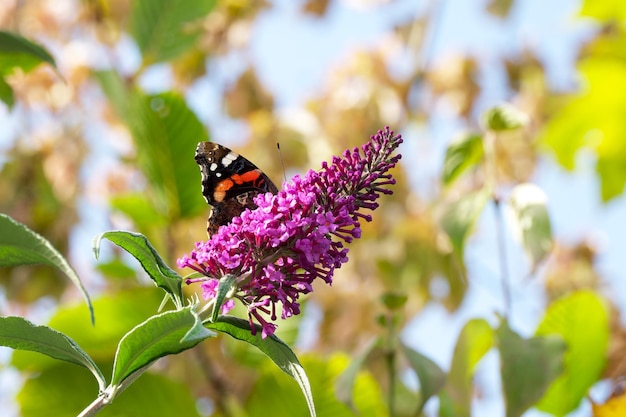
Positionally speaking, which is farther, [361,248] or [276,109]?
[276,109]

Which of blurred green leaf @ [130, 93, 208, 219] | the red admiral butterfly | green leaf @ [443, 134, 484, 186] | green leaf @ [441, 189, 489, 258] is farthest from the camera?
blurred green leaf @ [130, 93, 208, 219]

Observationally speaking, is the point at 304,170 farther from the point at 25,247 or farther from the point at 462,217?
the point at 25,247

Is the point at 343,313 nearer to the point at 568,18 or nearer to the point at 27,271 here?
the point at 27,271

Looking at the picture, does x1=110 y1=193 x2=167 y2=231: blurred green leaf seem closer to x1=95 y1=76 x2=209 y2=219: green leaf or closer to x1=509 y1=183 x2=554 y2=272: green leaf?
x1=95 y1=76 x2=209 y2=219: green leaf

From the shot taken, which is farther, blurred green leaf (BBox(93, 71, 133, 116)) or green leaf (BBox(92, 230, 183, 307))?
blurred green leaf (BBox(93, 71, 133, 116))

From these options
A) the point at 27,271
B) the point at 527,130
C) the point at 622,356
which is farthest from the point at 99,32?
the point at 527,130

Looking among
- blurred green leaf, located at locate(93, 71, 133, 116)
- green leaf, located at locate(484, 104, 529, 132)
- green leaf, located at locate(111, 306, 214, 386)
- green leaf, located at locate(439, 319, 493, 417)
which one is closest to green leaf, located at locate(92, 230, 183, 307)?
green leaf, located at locate(111, 306, 214, 386)
